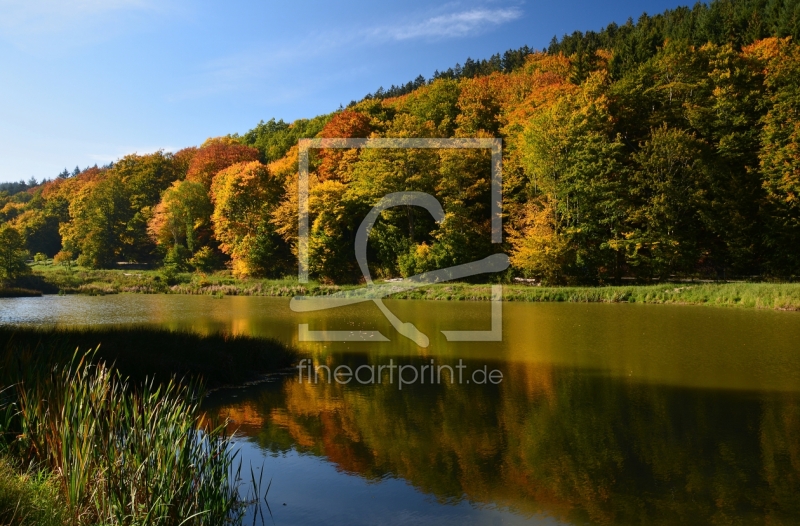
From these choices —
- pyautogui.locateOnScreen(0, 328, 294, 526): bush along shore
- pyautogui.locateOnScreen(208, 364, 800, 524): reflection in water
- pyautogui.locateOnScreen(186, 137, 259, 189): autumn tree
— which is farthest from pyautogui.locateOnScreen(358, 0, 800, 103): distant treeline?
pyautogui.locateOnScreen(0, 328, 294, 526): bush along shore

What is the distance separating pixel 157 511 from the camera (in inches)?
161

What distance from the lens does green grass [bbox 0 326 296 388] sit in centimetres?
979

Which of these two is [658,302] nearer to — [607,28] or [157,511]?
[157,511]

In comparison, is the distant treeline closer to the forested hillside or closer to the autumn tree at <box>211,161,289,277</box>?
the forested hillside

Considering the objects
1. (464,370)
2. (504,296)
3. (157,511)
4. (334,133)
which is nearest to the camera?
(157,511)

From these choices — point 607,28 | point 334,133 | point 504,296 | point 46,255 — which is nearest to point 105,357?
point 504,296

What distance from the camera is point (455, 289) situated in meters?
30.4

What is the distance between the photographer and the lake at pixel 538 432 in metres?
5.78

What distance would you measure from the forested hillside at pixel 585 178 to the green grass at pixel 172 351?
72.3ft

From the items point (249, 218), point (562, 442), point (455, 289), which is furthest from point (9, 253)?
point (562, 442)

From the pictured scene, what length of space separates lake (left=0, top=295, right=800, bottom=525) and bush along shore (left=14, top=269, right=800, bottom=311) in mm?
8412

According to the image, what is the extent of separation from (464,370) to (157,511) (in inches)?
346

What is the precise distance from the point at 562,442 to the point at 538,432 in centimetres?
48

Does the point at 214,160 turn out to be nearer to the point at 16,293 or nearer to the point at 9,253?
the point at 9,253
